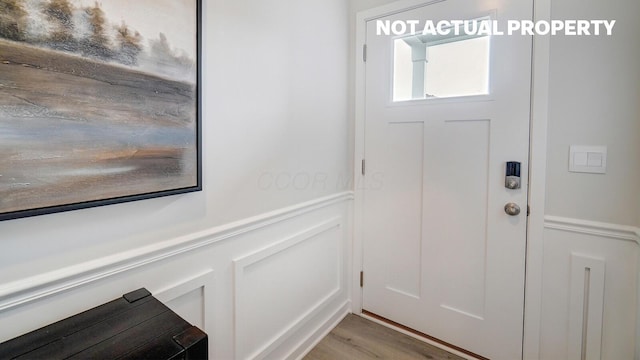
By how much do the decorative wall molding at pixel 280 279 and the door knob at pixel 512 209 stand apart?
3.18 ft

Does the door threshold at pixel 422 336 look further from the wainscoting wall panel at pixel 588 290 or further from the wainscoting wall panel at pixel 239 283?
the wainscoting wall panel at pixel 588 290

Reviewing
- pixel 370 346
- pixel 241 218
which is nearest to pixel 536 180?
pixel 370 346

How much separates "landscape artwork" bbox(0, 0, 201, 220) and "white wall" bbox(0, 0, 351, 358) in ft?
0.28

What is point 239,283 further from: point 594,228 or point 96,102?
point 594,228

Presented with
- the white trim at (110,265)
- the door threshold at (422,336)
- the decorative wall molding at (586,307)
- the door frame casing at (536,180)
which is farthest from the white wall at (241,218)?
the decorative wall molding at (586,307)

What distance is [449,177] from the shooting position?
5.96ft

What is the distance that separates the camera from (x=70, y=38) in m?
0.83

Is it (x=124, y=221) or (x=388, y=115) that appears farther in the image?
(x=388, y=115)

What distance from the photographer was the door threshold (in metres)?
1.84

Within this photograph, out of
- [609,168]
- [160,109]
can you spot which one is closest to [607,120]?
[609,168]

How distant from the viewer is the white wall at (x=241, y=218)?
34.6 inches

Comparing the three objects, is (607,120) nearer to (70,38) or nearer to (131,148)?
(131,148)

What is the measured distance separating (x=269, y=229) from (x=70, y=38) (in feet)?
3.41

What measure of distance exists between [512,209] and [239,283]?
1.41 metres
